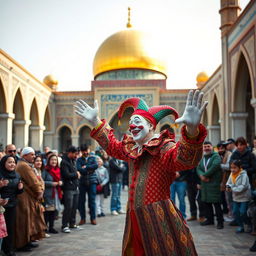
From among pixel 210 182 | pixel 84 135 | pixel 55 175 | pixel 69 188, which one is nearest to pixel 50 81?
pixel 84 135

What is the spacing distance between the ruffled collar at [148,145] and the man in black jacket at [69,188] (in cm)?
293

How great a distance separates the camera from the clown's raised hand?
1962mm

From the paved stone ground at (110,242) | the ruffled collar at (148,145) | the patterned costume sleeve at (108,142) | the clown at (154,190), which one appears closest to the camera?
the clown at (154,190)

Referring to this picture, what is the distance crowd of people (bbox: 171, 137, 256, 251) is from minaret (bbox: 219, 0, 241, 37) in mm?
8320

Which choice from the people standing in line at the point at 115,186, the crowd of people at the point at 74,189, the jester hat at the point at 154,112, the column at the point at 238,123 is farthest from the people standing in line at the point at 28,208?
the column at the point at 238,123

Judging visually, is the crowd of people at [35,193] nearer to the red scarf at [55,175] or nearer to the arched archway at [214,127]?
the red scarf at [55,175]

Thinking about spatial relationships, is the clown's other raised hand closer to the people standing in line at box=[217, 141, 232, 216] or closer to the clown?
the clown

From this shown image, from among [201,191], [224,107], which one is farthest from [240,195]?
[224,107]

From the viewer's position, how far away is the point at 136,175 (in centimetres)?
255

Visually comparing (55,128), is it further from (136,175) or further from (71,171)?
(136,175)

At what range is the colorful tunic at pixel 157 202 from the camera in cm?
233

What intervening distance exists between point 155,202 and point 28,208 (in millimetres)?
2679

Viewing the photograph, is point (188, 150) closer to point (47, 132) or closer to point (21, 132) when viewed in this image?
point (21, 132)

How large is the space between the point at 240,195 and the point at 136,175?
340cm
